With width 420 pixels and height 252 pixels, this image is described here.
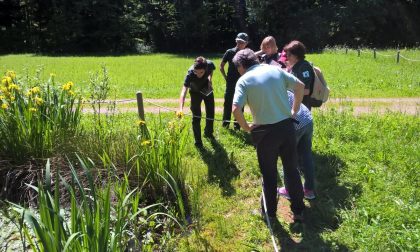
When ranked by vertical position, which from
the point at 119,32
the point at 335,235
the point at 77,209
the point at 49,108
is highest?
the point at 119,32

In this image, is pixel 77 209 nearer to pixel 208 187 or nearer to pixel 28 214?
pixel 28 214

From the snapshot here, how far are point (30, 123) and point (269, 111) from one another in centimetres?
276

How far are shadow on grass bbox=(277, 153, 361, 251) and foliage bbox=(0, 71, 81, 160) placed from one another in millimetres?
2809

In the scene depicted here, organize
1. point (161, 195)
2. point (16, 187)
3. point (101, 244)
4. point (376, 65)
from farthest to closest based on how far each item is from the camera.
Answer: point (376, 65) → point (16, 187) → point (161, 195) → point (101, 244)

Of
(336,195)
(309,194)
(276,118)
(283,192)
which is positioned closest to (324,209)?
(309,194)

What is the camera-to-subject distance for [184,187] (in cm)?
491

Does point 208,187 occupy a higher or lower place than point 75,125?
lower

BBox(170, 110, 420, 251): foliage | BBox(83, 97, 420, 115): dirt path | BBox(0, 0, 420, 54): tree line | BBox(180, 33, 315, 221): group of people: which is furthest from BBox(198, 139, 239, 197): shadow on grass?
BBox(0, 0, 420, 54): tree line

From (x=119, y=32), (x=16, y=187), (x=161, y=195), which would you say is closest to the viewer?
(x=161, y=195)

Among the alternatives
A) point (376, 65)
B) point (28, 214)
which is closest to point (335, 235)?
point (28, 214)

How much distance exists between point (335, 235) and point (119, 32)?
34757 millimetres

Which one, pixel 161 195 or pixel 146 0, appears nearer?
pixel 161 195

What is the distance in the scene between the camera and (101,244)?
9.87 ft

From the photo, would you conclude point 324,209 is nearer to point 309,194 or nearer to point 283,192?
point 309,194
